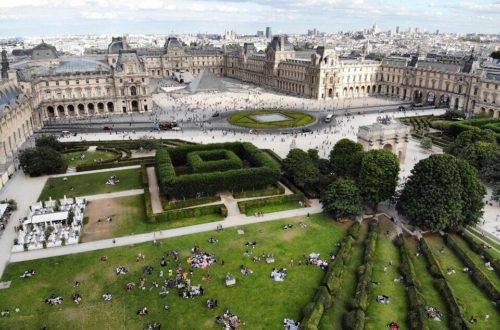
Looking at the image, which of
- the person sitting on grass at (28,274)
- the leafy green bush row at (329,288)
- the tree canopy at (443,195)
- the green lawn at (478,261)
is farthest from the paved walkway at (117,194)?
the green lawn at (478,261)

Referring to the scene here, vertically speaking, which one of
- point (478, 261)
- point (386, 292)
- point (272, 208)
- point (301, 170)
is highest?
point (301, 170)

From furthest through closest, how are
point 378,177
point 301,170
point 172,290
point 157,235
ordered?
point 301,170 → point 378,177 → point 157,235 → point 172,290

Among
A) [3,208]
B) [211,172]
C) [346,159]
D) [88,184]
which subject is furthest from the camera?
[88,184]

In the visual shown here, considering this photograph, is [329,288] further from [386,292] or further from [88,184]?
[88,184]

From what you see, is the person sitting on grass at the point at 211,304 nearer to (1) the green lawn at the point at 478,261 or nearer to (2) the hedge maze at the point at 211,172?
(2) the hedge maze at the point at 211,172

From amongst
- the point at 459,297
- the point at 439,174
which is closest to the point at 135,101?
the point at 439,174

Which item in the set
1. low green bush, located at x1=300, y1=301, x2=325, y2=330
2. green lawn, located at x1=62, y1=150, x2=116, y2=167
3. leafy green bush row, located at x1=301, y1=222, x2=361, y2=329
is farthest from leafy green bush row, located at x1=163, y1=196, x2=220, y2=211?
low green bush, located at x1=300, y1=301, x2=325, y2=330

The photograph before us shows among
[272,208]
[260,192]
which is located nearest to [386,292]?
[272,208]

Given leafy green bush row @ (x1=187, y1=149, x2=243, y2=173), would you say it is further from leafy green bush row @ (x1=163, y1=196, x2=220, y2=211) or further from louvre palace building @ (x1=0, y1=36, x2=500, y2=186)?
louvre palace building @ (x1=0, y1=36, x2=500, y2=186)

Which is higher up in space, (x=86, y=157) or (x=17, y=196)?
(x=86, y=157)
